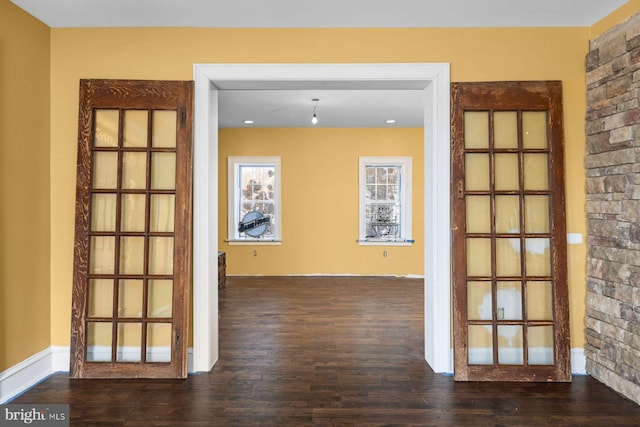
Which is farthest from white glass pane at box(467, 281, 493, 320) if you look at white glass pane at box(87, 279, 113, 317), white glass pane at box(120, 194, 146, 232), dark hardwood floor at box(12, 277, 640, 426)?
white glass pane at box(87, 279, 113, 317)

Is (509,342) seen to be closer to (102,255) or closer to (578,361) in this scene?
(578,361)

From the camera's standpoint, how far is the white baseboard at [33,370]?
106 inches

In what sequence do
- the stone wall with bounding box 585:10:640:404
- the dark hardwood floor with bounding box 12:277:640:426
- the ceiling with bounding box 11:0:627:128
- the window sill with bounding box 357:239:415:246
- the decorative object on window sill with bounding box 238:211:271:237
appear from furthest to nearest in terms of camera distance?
1. the decorative object on window sill with bounding box 238:211:271:237
2. the window sill with bounding box 357:239:415:246
3. the ceiling with bounding box 11:0:627:128
4. the stone wall with bounding box 585:10:640:404
5. the dark hardwood floor with bounding box 12:277:640:426

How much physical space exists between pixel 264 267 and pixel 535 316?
206 inches

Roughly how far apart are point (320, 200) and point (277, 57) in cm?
460

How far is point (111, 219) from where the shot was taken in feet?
10.2

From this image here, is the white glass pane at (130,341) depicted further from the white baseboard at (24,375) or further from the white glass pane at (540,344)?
the white glass pane at (540,344)

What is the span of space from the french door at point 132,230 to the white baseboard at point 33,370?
19 centimetres

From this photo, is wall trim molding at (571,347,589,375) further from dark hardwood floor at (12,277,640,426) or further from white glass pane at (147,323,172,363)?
white glass pane at (147,323,172,363)

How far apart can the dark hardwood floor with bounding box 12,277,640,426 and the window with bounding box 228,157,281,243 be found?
12.1 feet

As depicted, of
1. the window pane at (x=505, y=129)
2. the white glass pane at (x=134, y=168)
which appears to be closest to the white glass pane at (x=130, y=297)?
the white glass pane at (x=134, y=168)

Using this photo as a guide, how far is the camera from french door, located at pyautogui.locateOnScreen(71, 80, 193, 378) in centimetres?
306

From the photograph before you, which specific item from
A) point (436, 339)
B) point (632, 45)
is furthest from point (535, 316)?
point (632, 45)

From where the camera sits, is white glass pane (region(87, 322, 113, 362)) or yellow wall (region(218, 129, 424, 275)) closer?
white glass pane (region(87, 322, 113, 362))
